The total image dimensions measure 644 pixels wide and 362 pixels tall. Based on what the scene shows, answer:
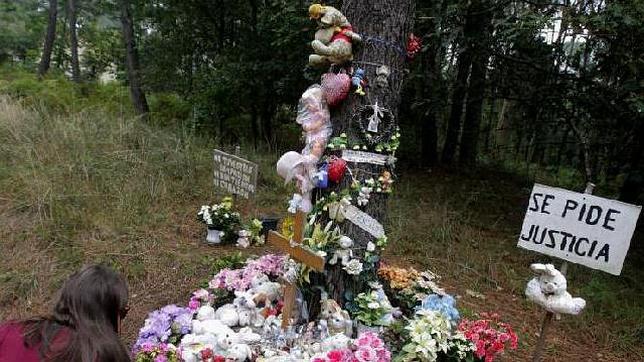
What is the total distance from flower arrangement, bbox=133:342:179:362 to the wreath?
149 centimetres

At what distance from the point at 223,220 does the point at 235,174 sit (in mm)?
455

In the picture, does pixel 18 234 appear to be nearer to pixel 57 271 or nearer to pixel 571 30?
pixel 57 271

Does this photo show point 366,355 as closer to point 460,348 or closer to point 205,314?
point 460,348

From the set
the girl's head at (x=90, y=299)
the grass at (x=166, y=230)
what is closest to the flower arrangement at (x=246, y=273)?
the grass at (x=166, y=230)

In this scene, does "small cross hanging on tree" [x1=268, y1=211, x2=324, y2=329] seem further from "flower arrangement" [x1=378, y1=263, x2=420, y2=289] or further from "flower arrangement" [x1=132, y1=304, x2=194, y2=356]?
"flower arrangement" [x1=378, y1=263, x2=420, y2=289]

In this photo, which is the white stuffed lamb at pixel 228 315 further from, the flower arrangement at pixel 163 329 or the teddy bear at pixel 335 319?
the teddy bear at pixel 335 319

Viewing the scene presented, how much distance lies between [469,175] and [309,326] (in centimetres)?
555

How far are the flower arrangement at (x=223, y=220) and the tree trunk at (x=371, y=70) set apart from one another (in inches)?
75.8

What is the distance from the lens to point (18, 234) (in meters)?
3.90

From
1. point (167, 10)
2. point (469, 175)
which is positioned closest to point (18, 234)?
point (167, 10)

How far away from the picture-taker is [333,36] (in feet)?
8.10

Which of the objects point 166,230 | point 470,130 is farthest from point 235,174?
point 470,130

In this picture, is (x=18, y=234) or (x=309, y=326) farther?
(x=18, y=234)

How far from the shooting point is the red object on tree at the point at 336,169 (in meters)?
2.43
